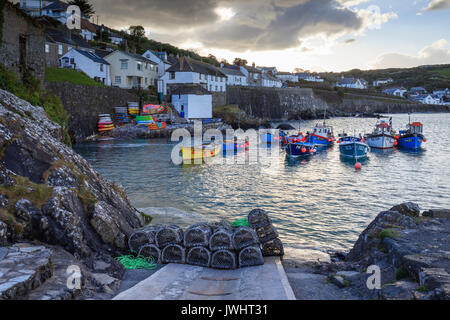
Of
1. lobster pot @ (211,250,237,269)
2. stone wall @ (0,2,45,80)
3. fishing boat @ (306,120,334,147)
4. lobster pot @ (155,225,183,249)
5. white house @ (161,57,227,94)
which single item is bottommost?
lobster pot @ (211,250,237,269)

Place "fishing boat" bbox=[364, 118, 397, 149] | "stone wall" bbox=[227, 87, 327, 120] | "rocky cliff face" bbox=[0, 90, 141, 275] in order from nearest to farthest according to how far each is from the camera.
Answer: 1. "rocky cliff face" bbox=[0, 90, 141, 275]
2. "fishing boat" bbox=[364, 118, 397, 149]
3. "stone wall" bbox=[227, 87, 327, 120]

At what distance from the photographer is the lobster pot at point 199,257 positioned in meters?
8.37

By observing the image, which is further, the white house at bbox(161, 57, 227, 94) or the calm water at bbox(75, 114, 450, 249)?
the white house at bbox(161, 57, 227, 94)

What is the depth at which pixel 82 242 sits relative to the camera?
7.45 m

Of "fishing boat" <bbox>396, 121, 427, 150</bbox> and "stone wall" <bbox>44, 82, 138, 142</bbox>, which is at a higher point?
"stone wall" <bbox>44, 82, 138, 142</bbox>

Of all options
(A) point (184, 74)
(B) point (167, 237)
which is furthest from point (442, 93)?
(B) point (167, 237)

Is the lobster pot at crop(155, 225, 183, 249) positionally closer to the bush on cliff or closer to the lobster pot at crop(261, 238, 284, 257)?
the lobster pot at crop(261, 238, 284, 257)

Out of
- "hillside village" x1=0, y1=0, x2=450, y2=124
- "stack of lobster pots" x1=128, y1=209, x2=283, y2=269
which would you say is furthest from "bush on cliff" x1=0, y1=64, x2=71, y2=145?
"stack of lobster pots" x1=128, y1=209, x2=283, y2=269

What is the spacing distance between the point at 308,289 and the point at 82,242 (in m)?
4.62

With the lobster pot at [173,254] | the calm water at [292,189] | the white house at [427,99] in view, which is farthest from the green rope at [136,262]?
the white house at [427,99]

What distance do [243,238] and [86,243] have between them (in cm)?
354

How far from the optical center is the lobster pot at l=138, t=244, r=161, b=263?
8505 millimetres

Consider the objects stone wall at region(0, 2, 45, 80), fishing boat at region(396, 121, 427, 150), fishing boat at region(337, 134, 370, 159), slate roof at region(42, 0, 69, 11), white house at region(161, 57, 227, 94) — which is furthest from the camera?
slate roof at region(42, 0, 69, 11)
